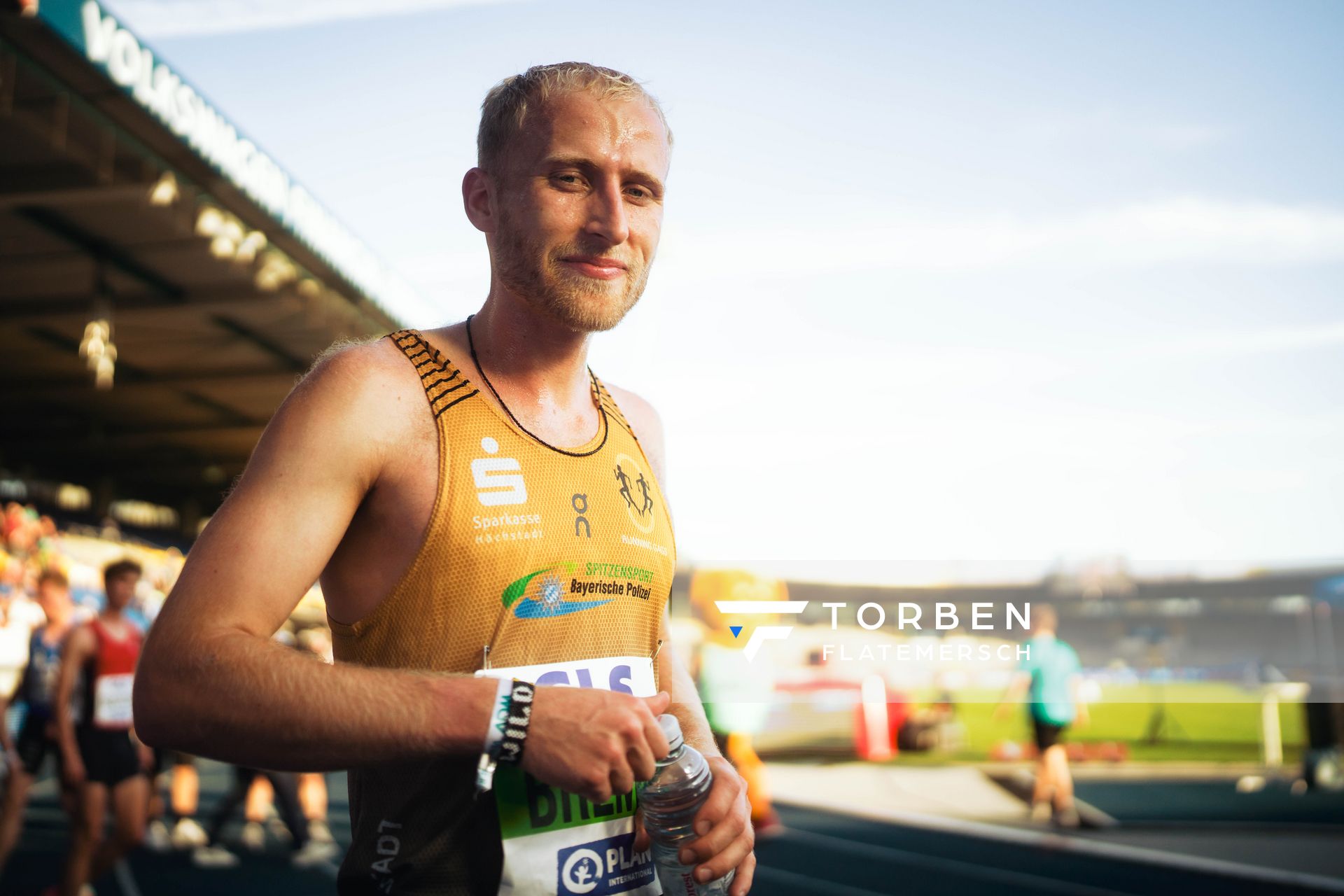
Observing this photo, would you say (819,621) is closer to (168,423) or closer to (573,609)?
(168,423)

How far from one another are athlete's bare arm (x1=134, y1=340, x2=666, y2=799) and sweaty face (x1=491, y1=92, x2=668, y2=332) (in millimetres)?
411

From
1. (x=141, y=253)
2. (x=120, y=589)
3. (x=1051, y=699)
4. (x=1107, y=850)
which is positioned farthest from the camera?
(x=141, y=253)

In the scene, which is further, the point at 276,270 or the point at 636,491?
the point at 276,270

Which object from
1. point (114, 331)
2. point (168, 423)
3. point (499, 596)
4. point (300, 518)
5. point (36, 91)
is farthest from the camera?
point (168, 423)

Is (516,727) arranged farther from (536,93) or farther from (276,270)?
(276,270)

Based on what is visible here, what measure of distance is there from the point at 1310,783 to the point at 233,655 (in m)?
16.1

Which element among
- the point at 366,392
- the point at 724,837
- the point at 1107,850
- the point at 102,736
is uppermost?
the point at 366,392

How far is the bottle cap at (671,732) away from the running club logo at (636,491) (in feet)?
1.17

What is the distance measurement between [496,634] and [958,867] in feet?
28.2

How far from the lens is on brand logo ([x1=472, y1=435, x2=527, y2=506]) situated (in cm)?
155

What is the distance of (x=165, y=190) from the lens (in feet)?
32.8

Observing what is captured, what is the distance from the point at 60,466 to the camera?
26422 mm

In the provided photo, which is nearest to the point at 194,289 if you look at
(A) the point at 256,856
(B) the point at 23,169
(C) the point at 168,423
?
(B) the point at 23,169

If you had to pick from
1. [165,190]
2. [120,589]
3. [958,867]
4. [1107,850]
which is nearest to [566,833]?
[120,589]
